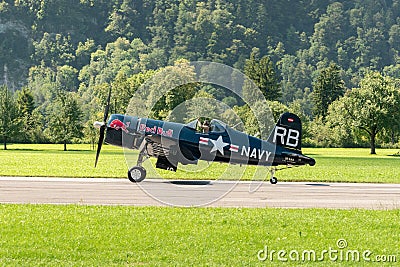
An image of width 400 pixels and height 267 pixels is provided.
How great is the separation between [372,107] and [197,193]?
58.0 meters

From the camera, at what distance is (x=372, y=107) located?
78562mm

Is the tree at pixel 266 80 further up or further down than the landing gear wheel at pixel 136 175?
further up

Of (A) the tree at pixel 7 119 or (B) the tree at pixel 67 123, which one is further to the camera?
(B) the tree at pixel 67 123

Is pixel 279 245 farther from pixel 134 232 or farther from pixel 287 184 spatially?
pixel 287 184

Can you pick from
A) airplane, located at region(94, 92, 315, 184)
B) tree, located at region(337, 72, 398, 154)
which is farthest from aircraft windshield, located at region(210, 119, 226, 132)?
tree, located at region(337, 72, 398, 154)

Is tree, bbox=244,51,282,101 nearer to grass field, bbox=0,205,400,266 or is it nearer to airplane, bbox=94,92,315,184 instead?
airplane, bbox=94,92,315,184

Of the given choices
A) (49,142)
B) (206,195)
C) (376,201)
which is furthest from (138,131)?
(49,142)

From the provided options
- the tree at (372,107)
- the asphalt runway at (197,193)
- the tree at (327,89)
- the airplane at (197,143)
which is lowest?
the asphalt runway at (197,193)

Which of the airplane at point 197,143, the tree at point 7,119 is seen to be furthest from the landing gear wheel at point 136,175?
the tree at point 7,119

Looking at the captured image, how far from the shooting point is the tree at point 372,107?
78.6m

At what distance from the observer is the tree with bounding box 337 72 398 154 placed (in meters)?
78.6

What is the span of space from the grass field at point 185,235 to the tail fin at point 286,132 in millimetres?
9924

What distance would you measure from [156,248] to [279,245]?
248 cm

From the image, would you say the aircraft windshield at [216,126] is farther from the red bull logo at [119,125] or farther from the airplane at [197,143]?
the red bull logo at [119,125]
